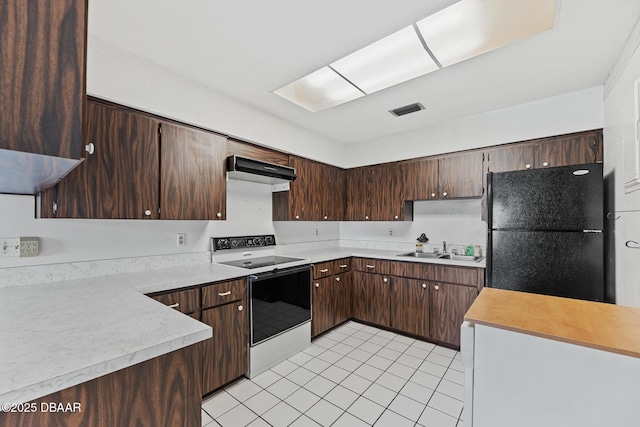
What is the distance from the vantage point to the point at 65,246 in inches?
75.6

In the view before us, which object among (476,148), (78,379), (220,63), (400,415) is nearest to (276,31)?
(220,63)

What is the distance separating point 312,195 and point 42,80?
2.85 m

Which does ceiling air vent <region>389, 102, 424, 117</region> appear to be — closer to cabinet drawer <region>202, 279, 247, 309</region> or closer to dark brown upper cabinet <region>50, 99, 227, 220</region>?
dark brown upper cabinet <region>50, 99, 227, 220</region>

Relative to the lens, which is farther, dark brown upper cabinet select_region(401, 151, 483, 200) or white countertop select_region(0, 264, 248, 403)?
dark brown upper cabinet select_region(401, 151, 483, 200)

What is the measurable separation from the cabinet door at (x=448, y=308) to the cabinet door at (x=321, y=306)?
1.12 metres

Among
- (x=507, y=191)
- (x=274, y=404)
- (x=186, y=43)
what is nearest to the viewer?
(x=186, y=43)

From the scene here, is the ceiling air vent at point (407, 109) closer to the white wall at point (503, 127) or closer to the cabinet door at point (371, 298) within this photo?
the white wall at point (503, 127)

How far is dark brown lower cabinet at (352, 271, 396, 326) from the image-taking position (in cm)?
334

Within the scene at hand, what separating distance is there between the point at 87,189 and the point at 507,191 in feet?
10.2

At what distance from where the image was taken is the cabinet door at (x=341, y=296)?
3.34 meters

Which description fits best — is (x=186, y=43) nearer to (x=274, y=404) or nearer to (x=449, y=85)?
(x=449, y=85)

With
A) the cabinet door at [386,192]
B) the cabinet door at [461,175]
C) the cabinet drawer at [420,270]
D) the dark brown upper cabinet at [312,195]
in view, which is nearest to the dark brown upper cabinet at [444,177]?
the cabinet door at [461,175]

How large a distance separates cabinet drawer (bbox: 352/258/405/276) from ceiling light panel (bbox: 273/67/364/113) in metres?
1.89

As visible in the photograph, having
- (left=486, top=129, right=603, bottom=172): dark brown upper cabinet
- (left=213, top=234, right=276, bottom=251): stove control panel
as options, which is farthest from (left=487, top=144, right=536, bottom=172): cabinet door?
(left=213, top=234, right=276, bottom=251): stove control panel
